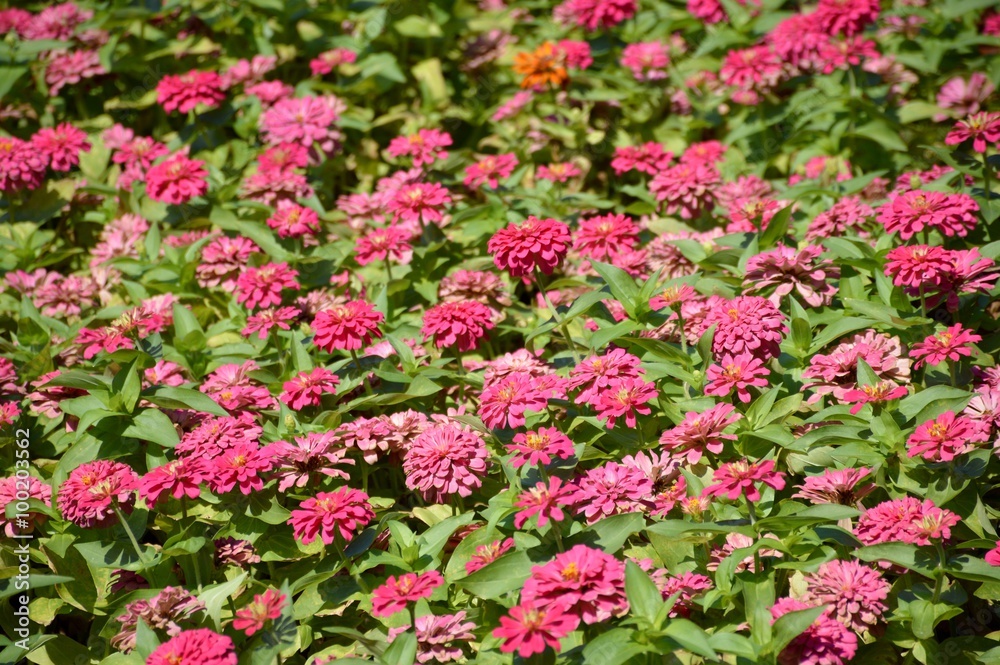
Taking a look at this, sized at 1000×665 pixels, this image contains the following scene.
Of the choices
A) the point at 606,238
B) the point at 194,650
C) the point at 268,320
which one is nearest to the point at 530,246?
the point at 606,238

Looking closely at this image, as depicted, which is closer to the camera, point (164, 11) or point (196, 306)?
point (196, 306)

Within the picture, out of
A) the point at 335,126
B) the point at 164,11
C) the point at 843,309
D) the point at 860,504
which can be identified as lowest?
the point at 860,504

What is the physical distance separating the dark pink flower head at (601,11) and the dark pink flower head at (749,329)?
5.96 ft

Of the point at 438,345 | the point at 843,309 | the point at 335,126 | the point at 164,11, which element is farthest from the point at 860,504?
the point at 164,11

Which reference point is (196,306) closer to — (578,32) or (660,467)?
(660,467)

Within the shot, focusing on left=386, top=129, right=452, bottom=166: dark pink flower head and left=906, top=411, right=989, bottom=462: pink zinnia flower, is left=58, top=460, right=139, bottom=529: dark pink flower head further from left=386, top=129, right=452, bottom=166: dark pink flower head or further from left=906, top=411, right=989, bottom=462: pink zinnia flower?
left=906, top=411, right=989, bottom=462: pink zinnia flower

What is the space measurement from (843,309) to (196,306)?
2136 mm

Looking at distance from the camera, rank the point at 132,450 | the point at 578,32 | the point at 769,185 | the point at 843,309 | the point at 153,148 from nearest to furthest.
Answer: the point at 132,450 → the point at 843,309 → the point at 769,185 → the point at 153,148 → the point at 578,32

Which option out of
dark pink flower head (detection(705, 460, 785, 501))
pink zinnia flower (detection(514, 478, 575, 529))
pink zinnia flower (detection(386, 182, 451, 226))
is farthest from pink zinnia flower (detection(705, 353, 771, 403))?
Result: pink zinnia flower (detection(386, 182, 451, 226))

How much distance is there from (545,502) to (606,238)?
102 cm

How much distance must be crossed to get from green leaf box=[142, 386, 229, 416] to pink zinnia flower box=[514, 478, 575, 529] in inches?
35.8

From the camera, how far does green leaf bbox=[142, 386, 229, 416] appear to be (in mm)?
2514

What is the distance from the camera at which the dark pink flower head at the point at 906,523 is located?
2.00m

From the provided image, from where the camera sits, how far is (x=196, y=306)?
10.6 feet
